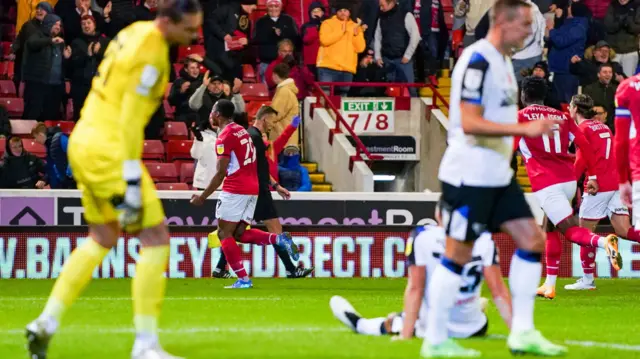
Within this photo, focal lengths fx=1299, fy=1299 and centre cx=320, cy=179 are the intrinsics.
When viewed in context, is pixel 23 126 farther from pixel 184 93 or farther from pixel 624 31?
pixel 624 31

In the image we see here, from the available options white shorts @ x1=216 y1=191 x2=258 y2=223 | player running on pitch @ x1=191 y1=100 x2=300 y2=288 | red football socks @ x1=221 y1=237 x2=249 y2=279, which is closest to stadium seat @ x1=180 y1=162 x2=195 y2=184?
player running on pitch @ x1=191 y1=100 x2=300 y2=288

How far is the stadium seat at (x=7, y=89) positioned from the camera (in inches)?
851

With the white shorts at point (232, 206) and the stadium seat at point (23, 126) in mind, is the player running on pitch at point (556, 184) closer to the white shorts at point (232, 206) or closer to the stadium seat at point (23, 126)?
the white shorts at point (232, 206)

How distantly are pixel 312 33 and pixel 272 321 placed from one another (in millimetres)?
12470

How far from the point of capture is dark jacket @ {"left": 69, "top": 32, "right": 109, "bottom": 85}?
67.4 feet

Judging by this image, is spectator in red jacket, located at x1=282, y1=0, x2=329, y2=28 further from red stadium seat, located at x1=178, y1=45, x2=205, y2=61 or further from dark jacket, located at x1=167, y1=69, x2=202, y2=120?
dark jacket, located at x1=167, y1=69, x2=202, y2=120

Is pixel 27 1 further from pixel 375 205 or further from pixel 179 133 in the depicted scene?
pixel 375 205

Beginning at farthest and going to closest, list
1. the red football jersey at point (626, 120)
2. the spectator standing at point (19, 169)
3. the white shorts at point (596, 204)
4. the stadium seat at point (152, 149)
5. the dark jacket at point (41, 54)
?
1. the stadium seat at point (152, 149)
2. the dark jacket at point (41, 54)
3. the spectator standing at point (19, 169)
4. the white shorts at point (596, 204)
5. the red football jersey at point (626, 120)

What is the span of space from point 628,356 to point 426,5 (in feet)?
52.6

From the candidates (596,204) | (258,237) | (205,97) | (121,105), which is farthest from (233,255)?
(121,105)

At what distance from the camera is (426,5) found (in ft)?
76.5

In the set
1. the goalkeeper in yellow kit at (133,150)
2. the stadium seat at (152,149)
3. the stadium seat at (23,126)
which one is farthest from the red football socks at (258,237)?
the goalkeeper in yellow kit at (133,150)

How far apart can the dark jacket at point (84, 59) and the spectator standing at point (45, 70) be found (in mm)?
A: 141

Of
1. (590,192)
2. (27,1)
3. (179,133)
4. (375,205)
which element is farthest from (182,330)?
(27,1)
